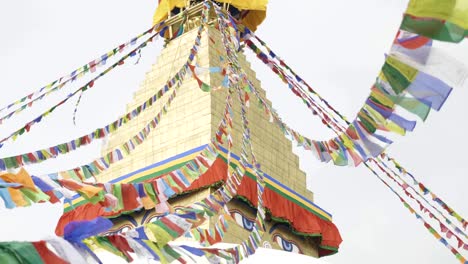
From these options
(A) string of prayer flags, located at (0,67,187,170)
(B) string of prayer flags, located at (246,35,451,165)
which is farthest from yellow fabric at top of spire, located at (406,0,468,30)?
(A) string of prayer flags, located at (0,67,187,170)

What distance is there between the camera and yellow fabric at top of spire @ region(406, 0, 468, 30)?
143 inches

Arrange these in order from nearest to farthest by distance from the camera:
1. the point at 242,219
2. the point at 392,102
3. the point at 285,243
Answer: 1. the point at 392,102
2. the point at 242,219
3. the point at 285,243

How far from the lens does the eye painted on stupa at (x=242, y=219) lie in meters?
11.1

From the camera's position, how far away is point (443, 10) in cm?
367

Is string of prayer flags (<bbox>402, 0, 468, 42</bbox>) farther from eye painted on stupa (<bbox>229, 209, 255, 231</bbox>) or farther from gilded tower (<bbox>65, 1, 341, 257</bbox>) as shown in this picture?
eye painted on stupa (<bbox>229, 209, 255, 231</bbox>)

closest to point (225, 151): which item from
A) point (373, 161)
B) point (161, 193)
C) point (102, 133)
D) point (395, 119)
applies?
point (373, 161)

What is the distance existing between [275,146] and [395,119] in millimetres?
8454

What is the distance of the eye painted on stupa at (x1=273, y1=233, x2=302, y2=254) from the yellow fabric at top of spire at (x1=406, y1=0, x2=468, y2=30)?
860cm

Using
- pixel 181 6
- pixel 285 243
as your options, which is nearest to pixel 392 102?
pixel 285 243

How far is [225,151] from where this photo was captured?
11156 mm

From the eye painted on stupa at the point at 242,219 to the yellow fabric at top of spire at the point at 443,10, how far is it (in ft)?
25.0

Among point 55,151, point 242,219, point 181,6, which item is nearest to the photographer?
point 55,151

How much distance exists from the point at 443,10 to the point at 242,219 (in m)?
7.90

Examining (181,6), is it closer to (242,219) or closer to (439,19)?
(242,219)
